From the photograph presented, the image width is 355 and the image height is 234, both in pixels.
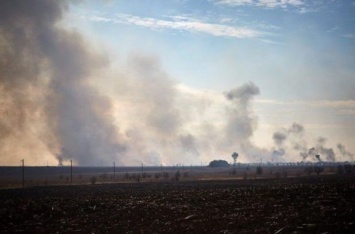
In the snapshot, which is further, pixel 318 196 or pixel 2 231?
pixel 318 196

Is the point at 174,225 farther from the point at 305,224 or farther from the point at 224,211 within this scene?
the point at 305,224

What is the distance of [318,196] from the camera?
31.7m

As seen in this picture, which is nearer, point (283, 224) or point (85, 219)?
point (283, 224)

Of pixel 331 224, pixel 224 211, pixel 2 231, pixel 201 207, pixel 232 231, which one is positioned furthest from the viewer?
pixel 201 207

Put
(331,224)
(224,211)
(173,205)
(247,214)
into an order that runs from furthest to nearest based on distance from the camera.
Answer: (173,205) → (224,211) → (247,214) → (331,224)

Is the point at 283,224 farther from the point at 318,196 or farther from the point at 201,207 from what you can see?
the point at 318,196

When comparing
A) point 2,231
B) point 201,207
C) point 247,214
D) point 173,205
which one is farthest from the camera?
point 173,205

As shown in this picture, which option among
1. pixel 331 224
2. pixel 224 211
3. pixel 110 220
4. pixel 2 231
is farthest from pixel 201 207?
pixel 2 231

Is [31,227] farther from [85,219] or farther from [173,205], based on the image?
[173,205]

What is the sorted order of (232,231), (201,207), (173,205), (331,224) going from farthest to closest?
1. (173,205)
2. (201,207)
3. (232,231)
4. (331,224)

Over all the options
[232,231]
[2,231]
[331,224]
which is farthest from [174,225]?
[2,231]

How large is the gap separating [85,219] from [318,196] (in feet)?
64.6

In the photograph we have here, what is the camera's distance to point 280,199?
31.5 meters

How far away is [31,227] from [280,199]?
20.0m
